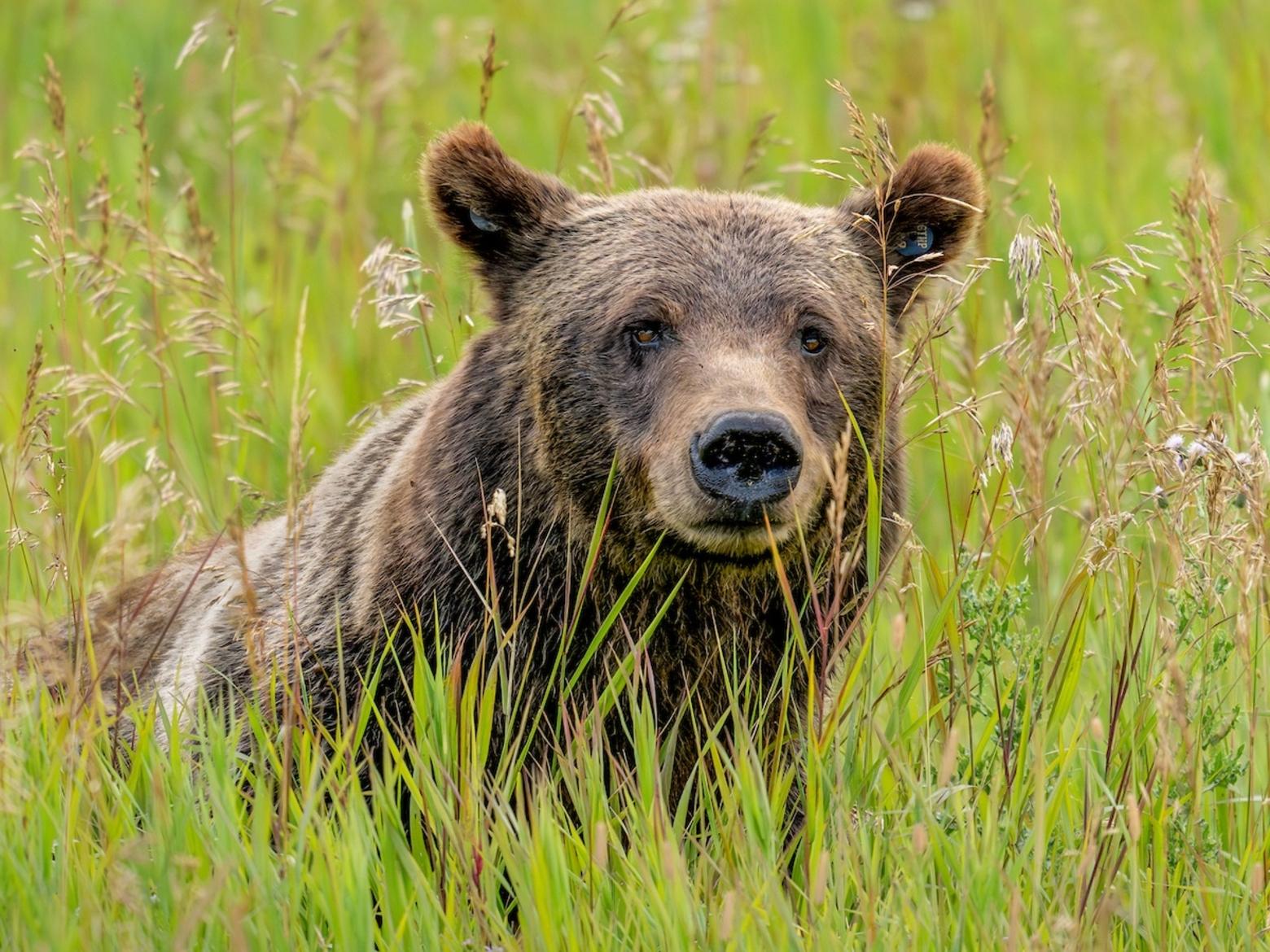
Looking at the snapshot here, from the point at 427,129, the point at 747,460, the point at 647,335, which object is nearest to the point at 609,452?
the point at 647,335

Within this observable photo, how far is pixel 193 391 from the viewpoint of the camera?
6.79m

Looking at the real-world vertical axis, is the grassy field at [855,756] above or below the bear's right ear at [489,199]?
below

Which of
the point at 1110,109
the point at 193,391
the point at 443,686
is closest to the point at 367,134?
the point at 193,391

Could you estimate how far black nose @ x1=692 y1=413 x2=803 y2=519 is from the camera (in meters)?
3.49

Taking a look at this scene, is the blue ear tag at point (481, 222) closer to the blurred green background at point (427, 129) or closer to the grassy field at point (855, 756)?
the grassy field at point (855, 756)

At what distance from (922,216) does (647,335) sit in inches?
35.7

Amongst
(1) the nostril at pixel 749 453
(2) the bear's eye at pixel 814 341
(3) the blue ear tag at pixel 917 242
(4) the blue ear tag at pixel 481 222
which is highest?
(4) the blue ear tag at pixel 481 222

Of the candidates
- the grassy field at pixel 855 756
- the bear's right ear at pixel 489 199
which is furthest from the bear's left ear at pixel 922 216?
the bear's right ear at pixel 489 199

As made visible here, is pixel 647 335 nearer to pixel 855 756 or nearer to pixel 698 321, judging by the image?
pixel 698 321

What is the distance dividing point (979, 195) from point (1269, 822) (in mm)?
1859

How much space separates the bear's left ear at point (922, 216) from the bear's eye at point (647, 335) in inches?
25.9

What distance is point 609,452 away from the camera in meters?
3.99

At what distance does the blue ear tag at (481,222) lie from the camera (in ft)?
14.5

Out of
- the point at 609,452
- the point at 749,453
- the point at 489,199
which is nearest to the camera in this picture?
the point at 749,453
